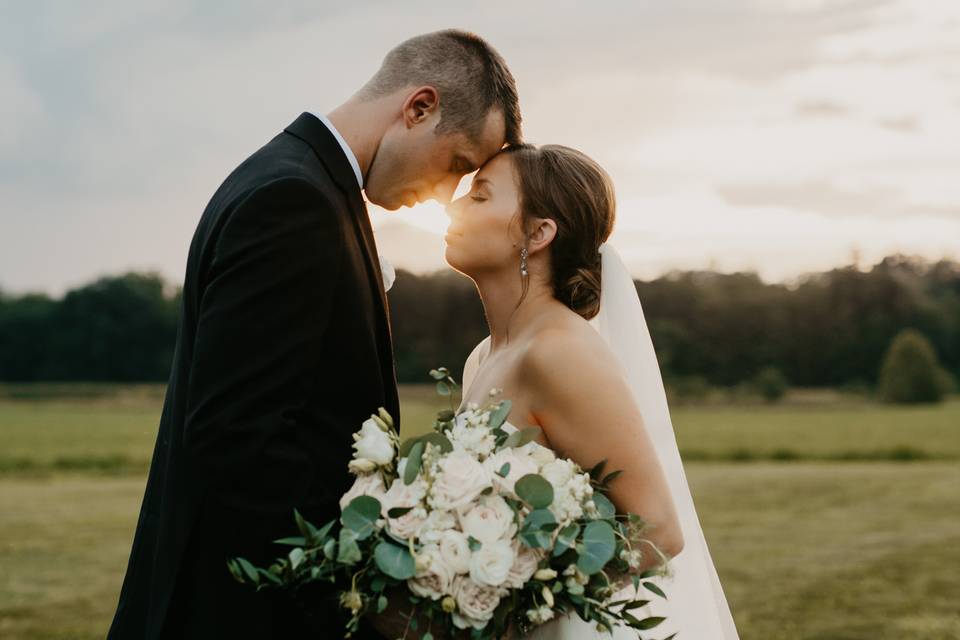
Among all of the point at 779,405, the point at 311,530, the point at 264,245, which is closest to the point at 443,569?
the point at 311,530

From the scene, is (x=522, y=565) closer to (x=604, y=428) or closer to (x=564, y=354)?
(x=604, y=428)

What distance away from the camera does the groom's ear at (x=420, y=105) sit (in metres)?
3.43

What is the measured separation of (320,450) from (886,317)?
66.7m

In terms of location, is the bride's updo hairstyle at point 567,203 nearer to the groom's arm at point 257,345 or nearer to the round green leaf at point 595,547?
the groom's arm at point 257,345

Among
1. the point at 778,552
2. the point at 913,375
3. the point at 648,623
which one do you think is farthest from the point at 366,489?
the point at 913,375

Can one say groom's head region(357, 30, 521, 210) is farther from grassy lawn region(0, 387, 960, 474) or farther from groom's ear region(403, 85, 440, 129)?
grassy lawn region(0, 387, 960, 474)

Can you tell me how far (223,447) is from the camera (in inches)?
104

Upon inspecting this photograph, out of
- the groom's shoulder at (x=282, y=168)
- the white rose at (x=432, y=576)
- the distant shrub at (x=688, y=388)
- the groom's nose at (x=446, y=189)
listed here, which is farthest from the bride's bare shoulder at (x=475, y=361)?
the distant shrub at (x=688, y=388)

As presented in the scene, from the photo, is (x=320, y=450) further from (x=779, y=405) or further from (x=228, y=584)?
(x=779, y=405)

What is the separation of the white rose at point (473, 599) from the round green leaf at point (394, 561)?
0.14 metres

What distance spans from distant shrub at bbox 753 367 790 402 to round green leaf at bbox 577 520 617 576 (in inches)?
2531

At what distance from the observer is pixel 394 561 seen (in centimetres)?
260

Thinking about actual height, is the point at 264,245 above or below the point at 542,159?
below

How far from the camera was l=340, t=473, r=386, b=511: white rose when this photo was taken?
8.86ft
